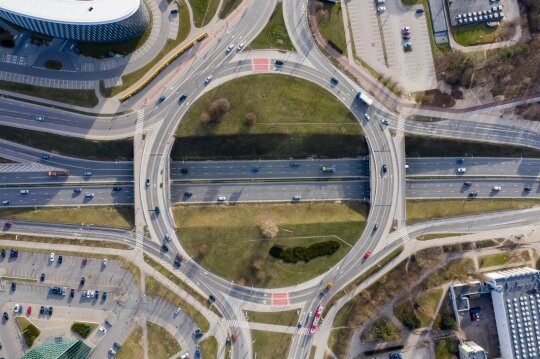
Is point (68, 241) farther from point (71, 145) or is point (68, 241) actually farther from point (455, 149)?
point (455, 149)

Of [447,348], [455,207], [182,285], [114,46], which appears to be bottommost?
[447,348]

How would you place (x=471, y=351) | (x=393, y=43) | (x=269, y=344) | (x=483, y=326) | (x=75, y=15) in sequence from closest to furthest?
(x=75, y=15)
(x=471, y=351)
(x=269, y=344)
(x=483, y=326)
(x=393, y=43)

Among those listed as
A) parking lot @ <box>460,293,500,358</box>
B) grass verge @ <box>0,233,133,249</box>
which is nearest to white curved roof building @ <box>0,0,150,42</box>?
grass verge @ <box>0,233,133,249</box>

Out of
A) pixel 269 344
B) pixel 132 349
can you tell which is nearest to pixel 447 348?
pixel 269 344

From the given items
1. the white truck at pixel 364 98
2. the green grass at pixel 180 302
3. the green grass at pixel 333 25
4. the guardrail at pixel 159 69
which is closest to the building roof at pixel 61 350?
the green grass at pixel 180 302

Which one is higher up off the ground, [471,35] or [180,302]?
[471,35]

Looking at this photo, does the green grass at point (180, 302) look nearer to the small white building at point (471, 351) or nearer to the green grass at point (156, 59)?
the green grass at point (156, 59)

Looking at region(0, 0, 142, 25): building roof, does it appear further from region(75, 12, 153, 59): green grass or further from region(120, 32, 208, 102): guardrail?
region(120, 32, 208, 102): guardrail
